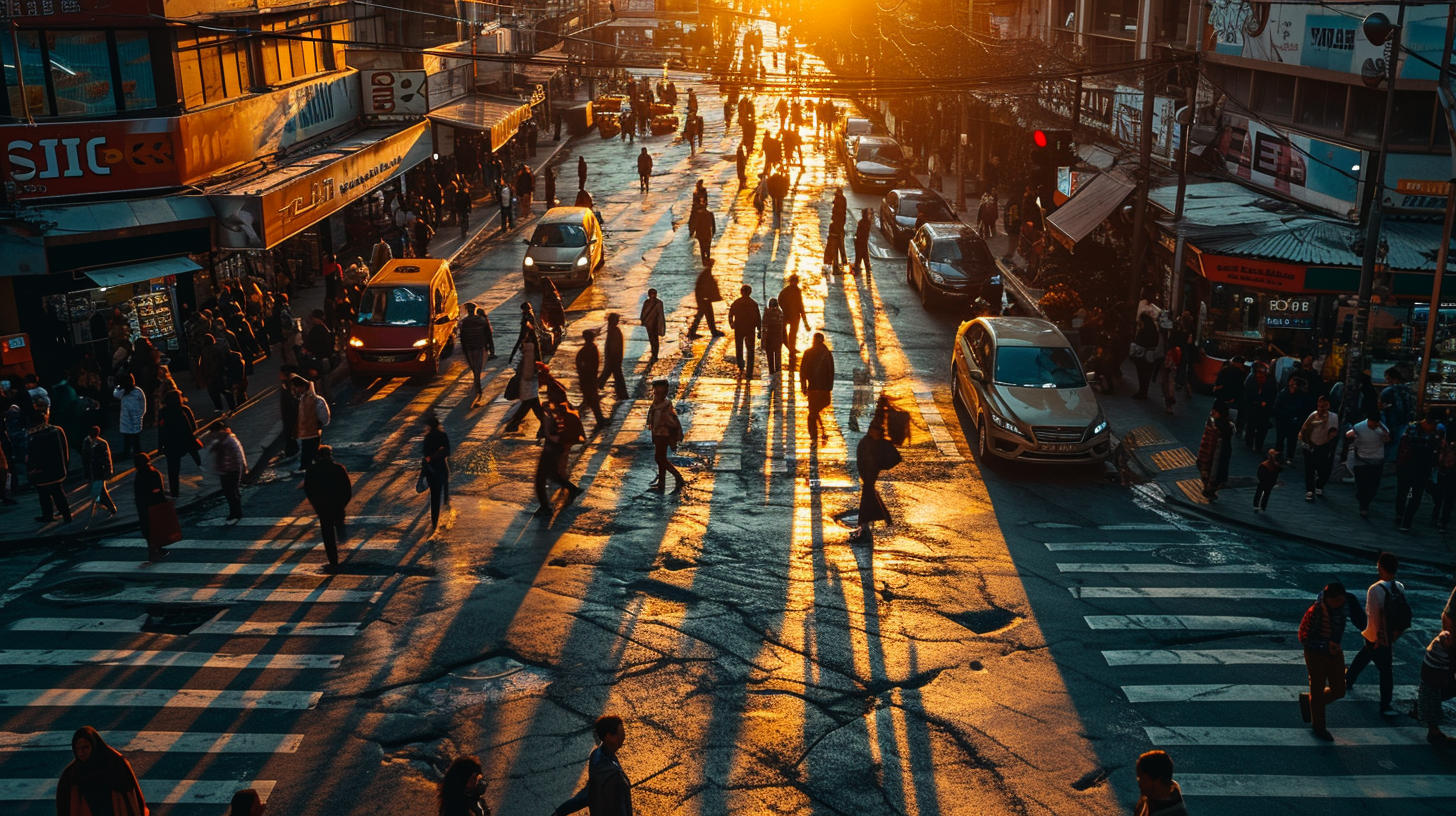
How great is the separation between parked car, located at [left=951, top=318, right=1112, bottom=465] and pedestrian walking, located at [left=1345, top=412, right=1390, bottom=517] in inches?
124

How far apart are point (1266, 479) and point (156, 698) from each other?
1291 centimetres

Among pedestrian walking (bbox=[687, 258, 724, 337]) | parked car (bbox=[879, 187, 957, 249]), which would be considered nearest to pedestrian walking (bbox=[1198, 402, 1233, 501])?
pedestrian walking (bbox=[687, 258, 724, 337])

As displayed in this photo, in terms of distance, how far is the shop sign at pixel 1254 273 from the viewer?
21094 millimetres

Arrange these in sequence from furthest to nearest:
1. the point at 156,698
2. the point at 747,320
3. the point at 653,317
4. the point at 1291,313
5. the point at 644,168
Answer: the point at 644,168 → the point at 653,317 → the point at 747,320 → the point at 1291,313 → the point at 156,698

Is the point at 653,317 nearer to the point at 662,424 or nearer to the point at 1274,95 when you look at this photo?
the point at 662,424

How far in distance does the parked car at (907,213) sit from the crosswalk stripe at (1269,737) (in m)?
26.7

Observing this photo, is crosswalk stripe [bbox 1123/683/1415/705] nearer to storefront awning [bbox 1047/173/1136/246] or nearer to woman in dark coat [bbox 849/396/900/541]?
woman in dark coat [bbox 849/396/900/541]

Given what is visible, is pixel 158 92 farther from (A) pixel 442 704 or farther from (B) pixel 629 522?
(A) pixel 442 704

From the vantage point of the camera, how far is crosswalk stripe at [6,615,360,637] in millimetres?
12195

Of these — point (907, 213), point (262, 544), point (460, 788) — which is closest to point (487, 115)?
point (907, 213)

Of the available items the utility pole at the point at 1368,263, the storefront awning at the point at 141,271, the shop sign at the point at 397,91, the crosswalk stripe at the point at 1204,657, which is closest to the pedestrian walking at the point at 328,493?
the crosswalk stripe at the point at 1204,657

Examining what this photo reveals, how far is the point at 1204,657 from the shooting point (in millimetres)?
11742

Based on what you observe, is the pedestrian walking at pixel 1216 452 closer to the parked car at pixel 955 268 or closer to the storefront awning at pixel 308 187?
the parked car at pixel 955 268

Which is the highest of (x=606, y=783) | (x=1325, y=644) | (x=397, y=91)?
(x=397, y=91)
